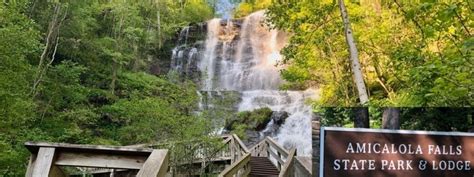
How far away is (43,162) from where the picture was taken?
6.84 feet

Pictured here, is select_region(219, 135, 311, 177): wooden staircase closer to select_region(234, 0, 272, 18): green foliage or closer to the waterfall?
the waterfall

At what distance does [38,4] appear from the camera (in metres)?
18.7

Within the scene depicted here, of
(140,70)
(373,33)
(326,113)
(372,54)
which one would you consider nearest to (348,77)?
(372,54)

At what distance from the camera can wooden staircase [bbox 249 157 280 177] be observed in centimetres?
1053

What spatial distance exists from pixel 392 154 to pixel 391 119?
0.20m

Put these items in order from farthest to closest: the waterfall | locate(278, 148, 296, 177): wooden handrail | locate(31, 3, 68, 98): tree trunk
A: the waterfall, locate(31, 3, 68, 98): tree trunk, locate(278, 148, 296, 177): wooden handrail

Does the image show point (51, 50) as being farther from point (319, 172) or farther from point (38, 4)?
point (319, 172)

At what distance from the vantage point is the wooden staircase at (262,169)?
10.5m

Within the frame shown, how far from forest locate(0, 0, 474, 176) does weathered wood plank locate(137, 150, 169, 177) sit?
922 millimetres

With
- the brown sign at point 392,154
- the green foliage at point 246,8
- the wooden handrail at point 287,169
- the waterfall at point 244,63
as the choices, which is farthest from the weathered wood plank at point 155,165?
the green foliage at point 246,8

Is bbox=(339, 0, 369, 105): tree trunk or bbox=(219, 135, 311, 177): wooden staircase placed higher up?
bbox=(339, 0, 369, 105): tree trunk

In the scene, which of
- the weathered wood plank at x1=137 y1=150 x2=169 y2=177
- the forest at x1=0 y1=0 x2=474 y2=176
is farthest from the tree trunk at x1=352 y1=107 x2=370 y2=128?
the weathered wood plank at x1=137 y1=150 x2=169 y2=177

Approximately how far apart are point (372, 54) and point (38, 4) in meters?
14.9

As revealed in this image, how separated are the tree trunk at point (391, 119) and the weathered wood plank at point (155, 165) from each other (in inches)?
46.7
